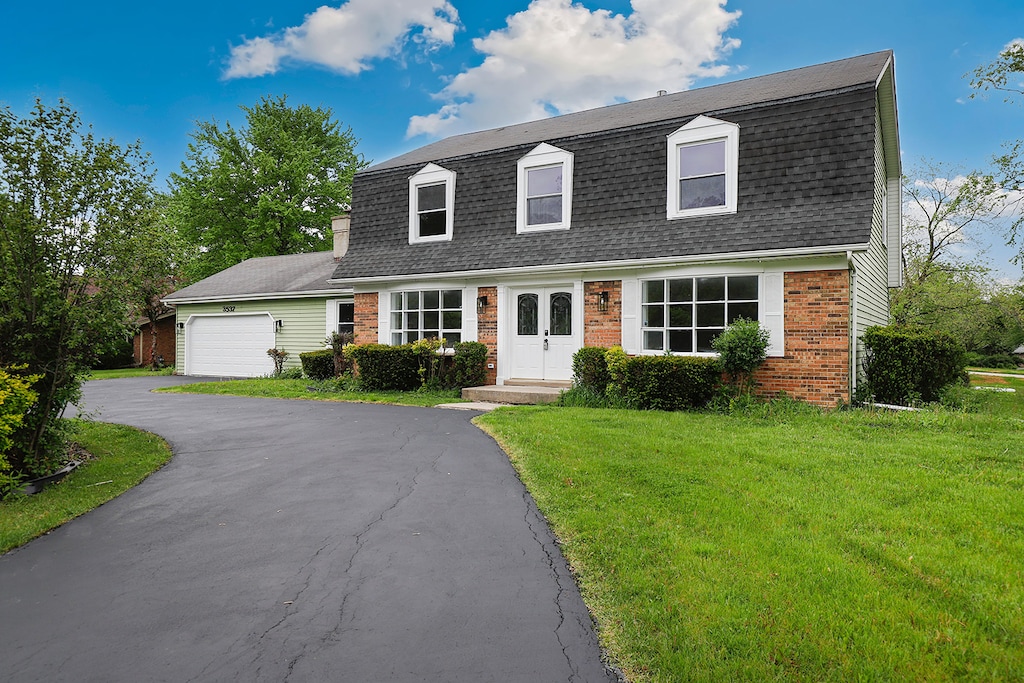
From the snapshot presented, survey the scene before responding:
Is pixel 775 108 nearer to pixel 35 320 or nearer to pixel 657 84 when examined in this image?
pixel 657 84

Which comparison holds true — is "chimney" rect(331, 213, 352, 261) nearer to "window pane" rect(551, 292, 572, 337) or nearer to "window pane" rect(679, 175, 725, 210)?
"window pane" rect(551, 292, 572, 337)

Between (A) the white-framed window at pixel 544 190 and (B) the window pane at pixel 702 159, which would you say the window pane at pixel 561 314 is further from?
(B) the window pane at pixel 702 159

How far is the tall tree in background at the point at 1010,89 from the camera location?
34.5 feet

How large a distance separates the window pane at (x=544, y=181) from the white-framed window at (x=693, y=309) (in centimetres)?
311

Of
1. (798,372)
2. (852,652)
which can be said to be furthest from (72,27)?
(852,652)

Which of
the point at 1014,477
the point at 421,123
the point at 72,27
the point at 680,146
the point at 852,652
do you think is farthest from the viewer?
the point at 421,123

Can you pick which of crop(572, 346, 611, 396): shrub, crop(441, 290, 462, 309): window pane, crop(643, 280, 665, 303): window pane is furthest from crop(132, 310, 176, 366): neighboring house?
crop(643, 280, 665, 303): window pane

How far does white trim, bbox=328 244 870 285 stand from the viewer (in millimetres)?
9531

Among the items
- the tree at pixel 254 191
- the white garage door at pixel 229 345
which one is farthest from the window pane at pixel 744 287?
the tree at pixel 254 191

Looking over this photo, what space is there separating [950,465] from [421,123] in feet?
81.2

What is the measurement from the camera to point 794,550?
3566mm

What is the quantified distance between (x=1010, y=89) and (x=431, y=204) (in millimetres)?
12048

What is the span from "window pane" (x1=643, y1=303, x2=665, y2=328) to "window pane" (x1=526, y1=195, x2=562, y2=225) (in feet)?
9.43

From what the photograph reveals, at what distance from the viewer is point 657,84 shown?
709 inches
